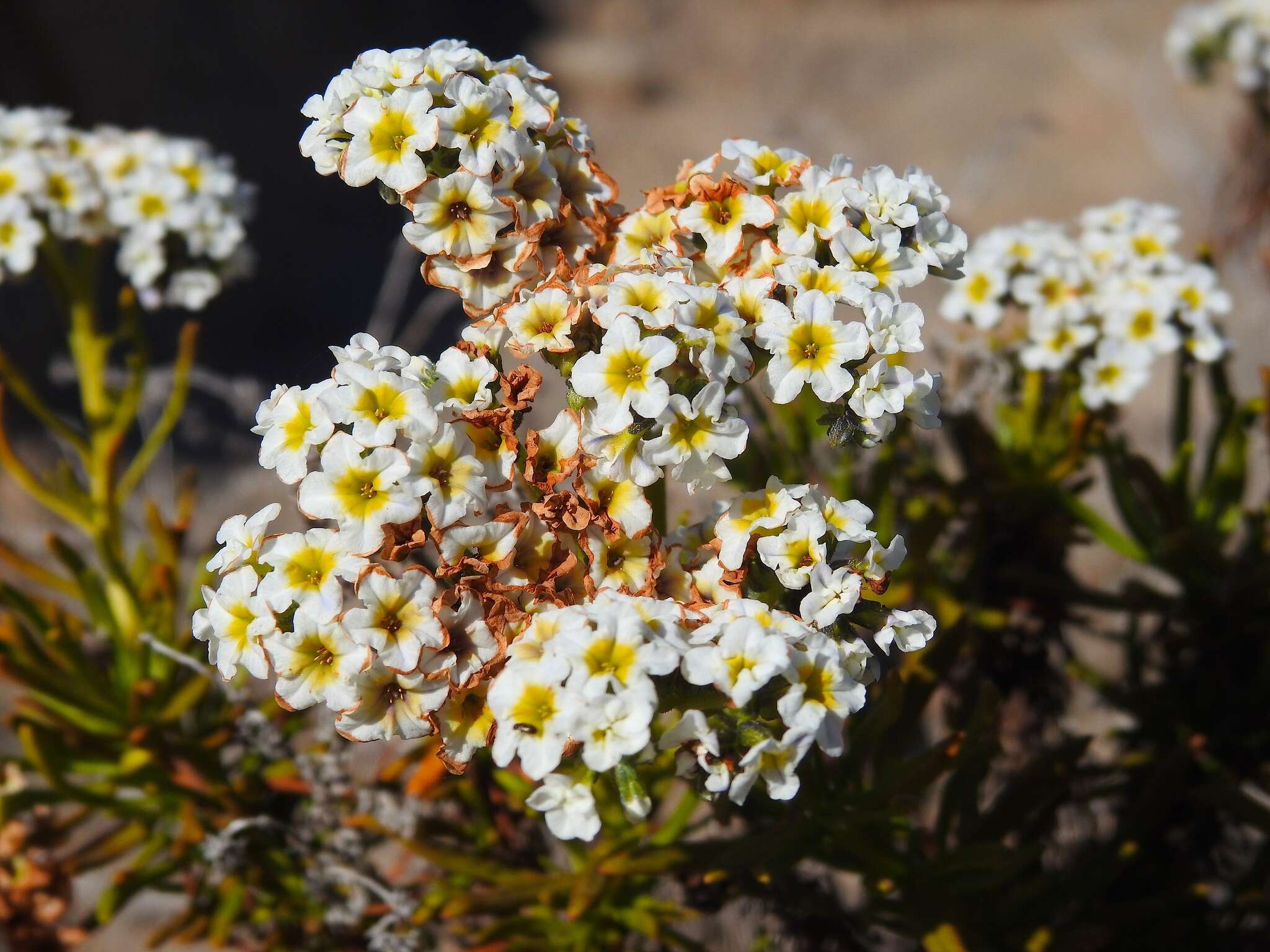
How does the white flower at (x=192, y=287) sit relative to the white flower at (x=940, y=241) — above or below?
above

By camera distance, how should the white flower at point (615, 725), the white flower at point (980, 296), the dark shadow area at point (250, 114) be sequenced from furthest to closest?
the dark shadow area at point (250, 114) → the white flower at point (980, 296) → the white flower at point (615, 725)

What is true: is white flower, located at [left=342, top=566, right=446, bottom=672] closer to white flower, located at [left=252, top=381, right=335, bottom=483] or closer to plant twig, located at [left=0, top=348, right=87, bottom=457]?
white flower, located at [left=252, top=381, right=335, bottom=483]

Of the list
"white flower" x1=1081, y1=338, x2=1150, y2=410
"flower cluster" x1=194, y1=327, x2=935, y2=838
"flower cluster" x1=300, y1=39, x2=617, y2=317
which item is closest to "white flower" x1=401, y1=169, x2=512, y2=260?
"flower cluster" x1=300, y1=39, x2=617, y2=317

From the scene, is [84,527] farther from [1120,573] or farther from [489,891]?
[1120,573]

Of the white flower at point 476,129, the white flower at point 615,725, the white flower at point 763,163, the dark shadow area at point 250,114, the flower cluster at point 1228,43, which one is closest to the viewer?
the white flower at point 615,725

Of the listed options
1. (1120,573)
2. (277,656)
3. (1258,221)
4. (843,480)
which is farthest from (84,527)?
(1258,221)

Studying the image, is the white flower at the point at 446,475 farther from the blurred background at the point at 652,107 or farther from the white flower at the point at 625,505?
the blurred background at the point at 652,107

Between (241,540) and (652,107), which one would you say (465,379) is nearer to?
(241,540)

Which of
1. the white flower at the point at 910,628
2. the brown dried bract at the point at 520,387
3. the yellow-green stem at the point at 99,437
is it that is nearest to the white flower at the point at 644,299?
the brown dried bract at the point at 520,387
